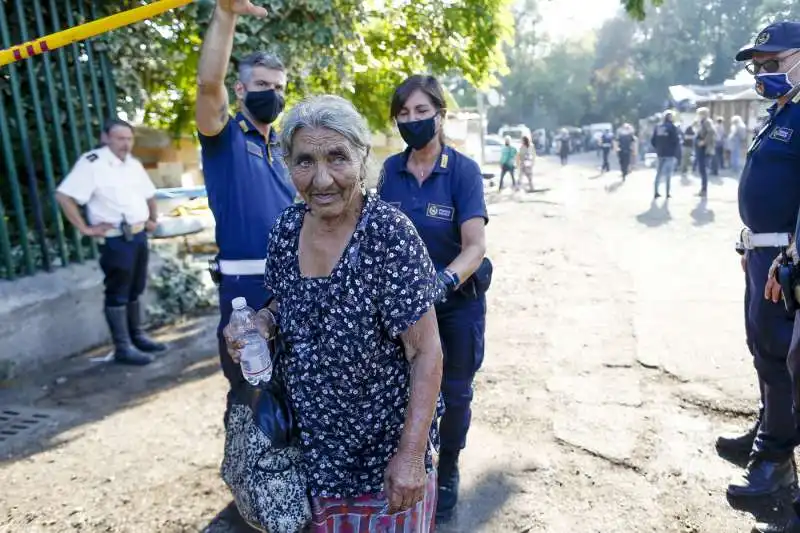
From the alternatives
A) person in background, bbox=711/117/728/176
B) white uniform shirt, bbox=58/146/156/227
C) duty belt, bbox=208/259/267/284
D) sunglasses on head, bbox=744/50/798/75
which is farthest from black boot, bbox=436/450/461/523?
person in background, bbox=711/117/728/176

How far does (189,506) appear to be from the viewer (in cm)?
335

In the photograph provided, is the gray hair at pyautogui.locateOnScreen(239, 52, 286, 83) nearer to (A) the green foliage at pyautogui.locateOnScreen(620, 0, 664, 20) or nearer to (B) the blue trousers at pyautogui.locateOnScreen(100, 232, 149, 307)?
(B) the blue trousers at pyautogui.locateOnScreen(100, 232, 149, 307)

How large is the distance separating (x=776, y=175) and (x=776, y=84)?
1.43 ft

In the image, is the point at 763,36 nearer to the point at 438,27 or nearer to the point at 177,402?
the point at 177,402

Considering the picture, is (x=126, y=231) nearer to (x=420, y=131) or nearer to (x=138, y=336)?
(x=138, y=336)

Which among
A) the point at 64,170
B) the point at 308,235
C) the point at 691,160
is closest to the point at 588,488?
the point at 308,235

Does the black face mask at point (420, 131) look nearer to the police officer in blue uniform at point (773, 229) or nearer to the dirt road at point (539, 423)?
the police officer in blue uniform at point (773, 229)

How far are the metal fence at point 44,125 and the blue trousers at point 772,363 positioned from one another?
523 cm

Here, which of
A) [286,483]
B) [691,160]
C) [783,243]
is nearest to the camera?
[286,483]

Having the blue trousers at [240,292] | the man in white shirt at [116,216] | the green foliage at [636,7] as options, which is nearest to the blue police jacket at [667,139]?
the green foliage at [636,7]

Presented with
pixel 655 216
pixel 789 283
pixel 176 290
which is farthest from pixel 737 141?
pixel 789 283

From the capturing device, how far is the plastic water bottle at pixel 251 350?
1964mm

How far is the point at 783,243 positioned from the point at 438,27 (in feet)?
22.7

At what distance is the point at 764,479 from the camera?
3.16 m
